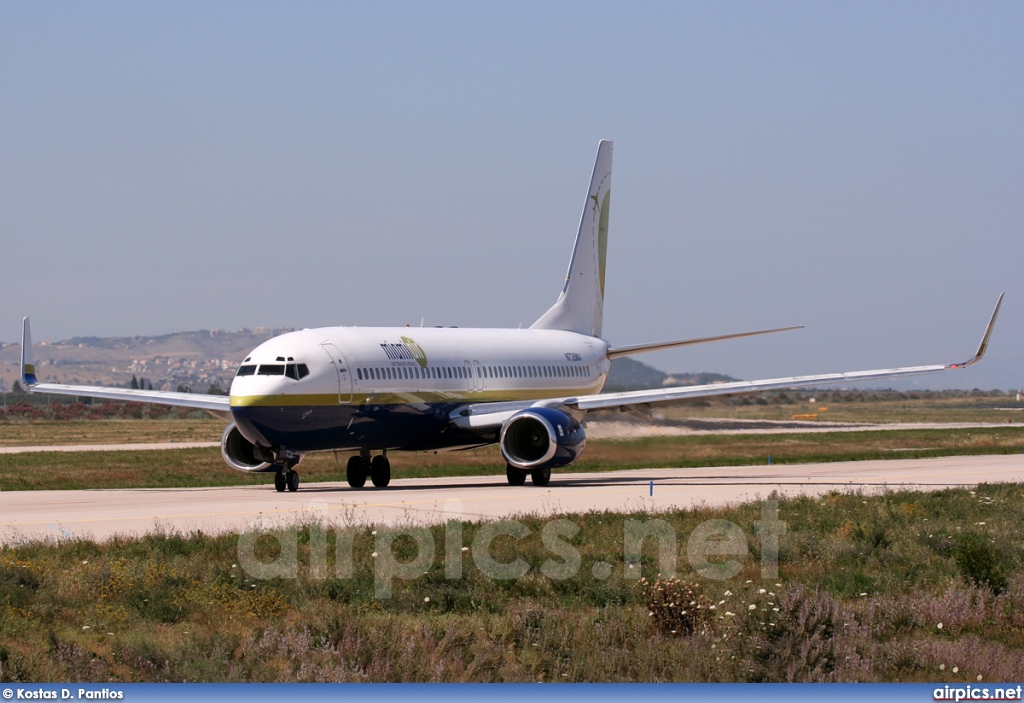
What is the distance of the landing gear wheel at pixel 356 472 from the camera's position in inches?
1340

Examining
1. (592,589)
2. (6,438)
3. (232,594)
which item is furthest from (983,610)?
(6,438)

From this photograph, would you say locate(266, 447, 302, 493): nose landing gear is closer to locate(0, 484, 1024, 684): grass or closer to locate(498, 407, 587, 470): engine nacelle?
locate(498, 407, 587, 470): engine nacelle

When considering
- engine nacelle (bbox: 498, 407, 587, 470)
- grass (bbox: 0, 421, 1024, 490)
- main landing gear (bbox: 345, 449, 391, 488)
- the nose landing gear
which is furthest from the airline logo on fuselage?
grass (bbox: 0, 421, 1024, 490)

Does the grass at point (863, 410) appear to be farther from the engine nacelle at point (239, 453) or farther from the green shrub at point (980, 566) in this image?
the green shrub at point (980, 566)

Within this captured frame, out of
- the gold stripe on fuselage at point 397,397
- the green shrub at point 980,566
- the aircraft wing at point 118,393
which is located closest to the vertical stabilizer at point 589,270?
the gold stripe on fuselage at point 397,397

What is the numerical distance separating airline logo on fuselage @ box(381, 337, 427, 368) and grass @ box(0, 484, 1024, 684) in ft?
44.0

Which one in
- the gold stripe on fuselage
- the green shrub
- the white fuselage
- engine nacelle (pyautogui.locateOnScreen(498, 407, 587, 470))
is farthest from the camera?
engine nacelle (pyautogui.locateOnScreen(498, 407, 587, 470))

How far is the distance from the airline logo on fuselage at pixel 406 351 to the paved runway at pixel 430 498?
3184mm

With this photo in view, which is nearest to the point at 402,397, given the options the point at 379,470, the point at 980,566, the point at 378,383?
the point at 378,383

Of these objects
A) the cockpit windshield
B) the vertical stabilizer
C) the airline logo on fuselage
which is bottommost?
the cockpit windshield

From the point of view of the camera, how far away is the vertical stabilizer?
154 feet

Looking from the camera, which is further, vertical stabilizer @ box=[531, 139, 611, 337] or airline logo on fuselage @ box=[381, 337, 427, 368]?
vertical stabilizer @ box=[531, 139, 611, 337]

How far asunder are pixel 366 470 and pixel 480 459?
13843 mm

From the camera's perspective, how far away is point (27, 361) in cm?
3556
